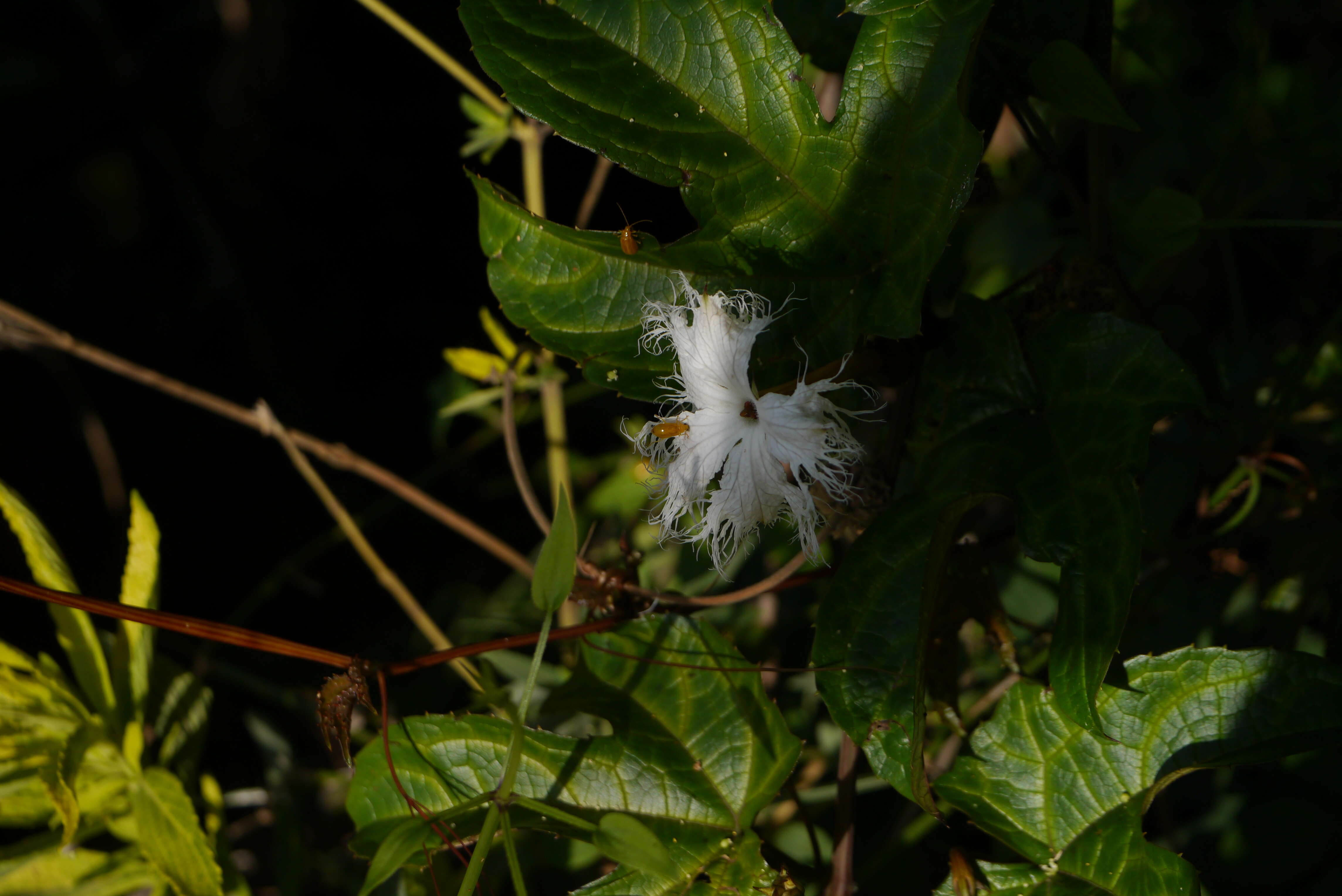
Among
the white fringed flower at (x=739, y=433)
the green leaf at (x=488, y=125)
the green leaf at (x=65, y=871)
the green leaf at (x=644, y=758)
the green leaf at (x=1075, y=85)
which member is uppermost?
the green leaf at (x=1075, y=85)

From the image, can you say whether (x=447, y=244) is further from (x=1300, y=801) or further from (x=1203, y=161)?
(x=1300, y=801)

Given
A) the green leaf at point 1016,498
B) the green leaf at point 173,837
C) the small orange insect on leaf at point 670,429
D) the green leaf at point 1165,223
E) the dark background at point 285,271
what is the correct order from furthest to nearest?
the dark background at point 285,271 < the green leaf at point 173,837 < the green leaf at point 1165,223 < the small orange insect on leaf at point 670,429 < the green leaf at point 1016,498

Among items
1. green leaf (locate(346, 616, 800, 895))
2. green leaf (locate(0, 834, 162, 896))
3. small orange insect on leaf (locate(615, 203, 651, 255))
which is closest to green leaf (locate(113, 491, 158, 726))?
green leaf (locate(0, 834, 162, 896))

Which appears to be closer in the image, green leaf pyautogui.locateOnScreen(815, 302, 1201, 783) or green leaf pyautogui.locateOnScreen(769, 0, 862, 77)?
green leaf pyautogui.locateOnScreen(815, 302, 1201, 783)

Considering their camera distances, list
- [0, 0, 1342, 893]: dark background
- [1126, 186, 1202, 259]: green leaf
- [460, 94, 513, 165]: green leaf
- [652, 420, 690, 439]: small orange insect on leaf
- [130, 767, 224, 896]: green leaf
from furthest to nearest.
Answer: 1. [0, 0, 1342, 893]: dark background
2. [460, 94, 513, 165]: green leaf
3. [130, 767, 224, 896]: green leaf
4. [1126, 186, 1202, 259]: green leaf
5. [652, 420, 690, 439]: small orange insect on leaf

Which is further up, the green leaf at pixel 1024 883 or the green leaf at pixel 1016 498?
the green leaf at pixel 1016 498

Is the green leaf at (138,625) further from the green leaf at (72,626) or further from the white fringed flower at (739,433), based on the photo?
the white fringed flower at (739,433)

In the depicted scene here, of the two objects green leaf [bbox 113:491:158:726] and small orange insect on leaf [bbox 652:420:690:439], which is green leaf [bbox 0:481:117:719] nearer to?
green leaf [bbox 113:491:158:726]

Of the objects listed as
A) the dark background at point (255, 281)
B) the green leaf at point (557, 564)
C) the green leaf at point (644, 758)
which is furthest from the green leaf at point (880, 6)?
the dark background at point (255, 281)
